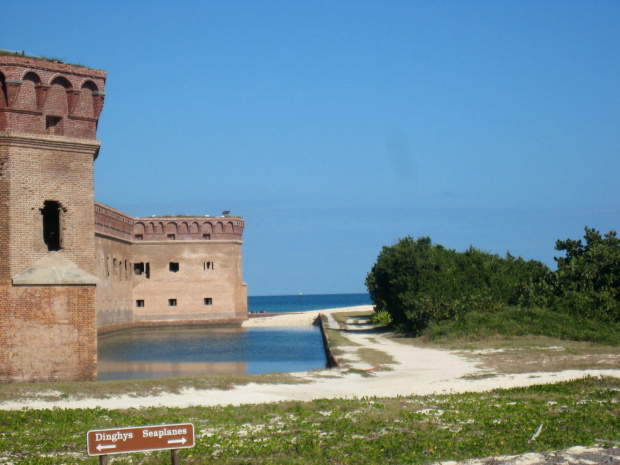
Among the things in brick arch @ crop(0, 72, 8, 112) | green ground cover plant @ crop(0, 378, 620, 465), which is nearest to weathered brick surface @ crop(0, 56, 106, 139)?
brick arch @ crop(0, 72, 8, 112)

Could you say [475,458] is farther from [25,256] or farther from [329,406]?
[25,256]

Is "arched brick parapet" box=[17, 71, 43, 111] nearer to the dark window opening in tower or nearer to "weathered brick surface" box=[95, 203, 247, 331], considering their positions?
the dark window opening in tower

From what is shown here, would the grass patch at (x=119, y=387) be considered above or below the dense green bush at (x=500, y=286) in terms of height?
below

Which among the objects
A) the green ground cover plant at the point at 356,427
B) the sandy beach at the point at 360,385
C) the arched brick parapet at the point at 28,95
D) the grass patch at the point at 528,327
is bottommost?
the sandy beach at the point at 360,385

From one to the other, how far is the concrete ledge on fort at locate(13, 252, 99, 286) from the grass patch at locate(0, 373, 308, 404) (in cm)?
234

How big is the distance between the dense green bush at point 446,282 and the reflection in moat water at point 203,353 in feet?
13.7

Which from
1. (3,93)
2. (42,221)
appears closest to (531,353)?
(42,221)

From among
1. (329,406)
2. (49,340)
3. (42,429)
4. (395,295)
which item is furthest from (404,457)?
(395,295)

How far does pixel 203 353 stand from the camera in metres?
32.0

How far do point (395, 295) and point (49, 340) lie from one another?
65.8 ft

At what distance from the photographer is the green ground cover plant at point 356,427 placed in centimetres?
864

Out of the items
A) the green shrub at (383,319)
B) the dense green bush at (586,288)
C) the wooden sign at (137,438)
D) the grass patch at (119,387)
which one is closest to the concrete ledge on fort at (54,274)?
the grass patch at (119,387)

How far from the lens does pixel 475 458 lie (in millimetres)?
8242

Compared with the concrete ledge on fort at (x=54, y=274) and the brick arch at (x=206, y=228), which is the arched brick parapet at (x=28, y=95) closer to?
the concrete ledge on fort at (x=54, y=274)
